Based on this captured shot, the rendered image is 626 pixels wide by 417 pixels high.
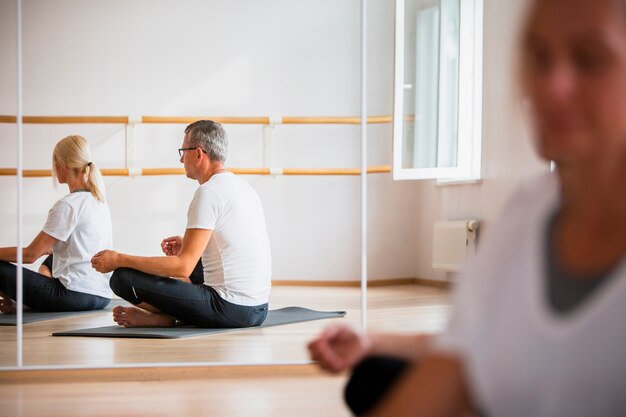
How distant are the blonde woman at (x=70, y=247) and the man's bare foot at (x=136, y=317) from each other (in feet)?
0.55

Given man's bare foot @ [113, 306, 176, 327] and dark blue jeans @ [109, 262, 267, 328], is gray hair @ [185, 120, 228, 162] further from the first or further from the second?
man's bare foot @ [113, 306, 176, 327]

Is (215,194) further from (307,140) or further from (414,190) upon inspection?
(414,190)

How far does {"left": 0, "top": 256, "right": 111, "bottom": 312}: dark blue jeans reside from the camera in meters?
3.54

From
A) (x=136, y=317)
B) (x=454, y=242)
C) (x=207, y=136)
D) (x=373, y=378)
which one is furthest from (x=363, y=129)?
(x=373, y=378)

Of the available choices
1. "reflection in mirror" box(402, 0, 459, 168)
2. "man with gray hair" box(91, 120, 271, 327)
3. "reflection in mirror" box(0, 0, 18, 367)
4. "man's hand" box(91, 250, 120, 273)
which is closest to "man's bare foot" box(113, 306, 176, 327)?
"man with gray hair" box(91, 120, 271, 327)

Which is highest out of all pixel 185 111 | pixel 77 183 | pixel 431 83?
pixel 431 83

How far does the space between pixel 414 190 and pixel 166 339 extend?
2340 millimetres

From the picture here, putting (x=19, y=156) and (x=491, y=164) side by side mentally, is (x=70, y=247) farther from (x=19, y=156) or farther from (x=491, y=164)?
(x=491, y=164)

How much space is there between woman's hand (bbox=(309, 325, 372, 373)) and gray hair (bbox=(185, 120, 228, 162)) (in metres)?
2.99

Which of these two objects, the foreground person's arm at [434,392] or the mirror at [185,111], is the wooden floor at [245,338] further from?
the foreground person's arm at [434,392]

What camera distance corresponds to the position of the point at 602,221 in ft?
2.03

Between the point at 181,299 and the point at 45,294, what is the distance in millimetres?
588

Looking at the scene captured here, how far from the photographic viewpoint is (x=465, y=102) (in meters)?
5.60

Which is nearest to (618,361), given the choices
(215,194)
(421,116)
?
(215,194)
